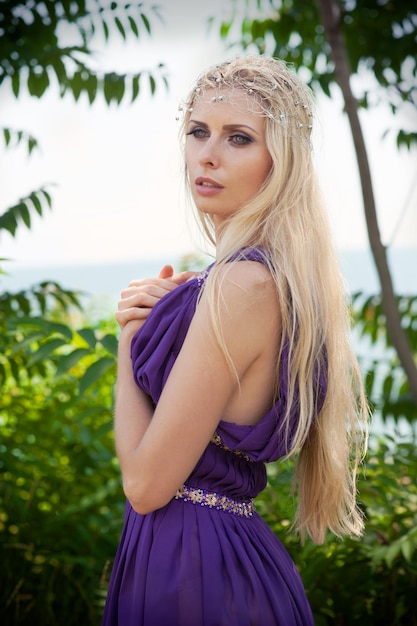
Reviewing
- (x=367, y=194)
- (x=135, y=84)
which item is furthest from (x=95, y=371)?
(x=367, y=194)

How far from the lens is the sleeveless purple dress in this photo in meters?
1.87

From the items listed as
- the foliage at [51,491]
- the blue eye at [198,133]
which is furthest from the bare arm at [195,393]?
the foliage at [51,491]

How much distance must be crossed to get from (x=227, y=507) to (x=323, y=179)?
0.89 metres

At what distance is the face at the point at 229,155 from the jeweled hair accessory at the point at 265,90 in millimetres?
15

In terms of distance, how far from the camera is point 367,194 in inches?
152

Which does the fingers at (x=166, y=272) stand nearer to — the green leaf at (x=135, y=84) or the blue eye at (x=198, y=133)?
the blue eye at (x=198, y=133)

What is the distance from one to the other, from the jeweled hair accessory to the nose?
111 millimetres

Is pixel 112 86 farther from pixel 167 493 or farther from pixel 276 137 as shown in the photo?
pixel 167 493

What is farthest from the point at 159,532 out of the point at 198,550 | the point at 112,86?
the point at 112,86

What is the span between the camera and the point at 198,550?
1.91m

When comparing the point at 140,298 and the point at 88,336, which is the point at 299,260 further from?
the point at 88,336

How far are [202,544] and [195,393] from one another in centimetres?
39

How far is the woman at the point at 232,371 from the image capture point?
1.80 metres

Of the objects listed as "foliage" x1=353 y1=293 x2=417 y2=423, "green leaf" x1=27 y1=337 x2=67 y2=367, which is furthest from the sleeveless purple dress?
"foliage" x1=353 y1=293 x2=417 y2=423
